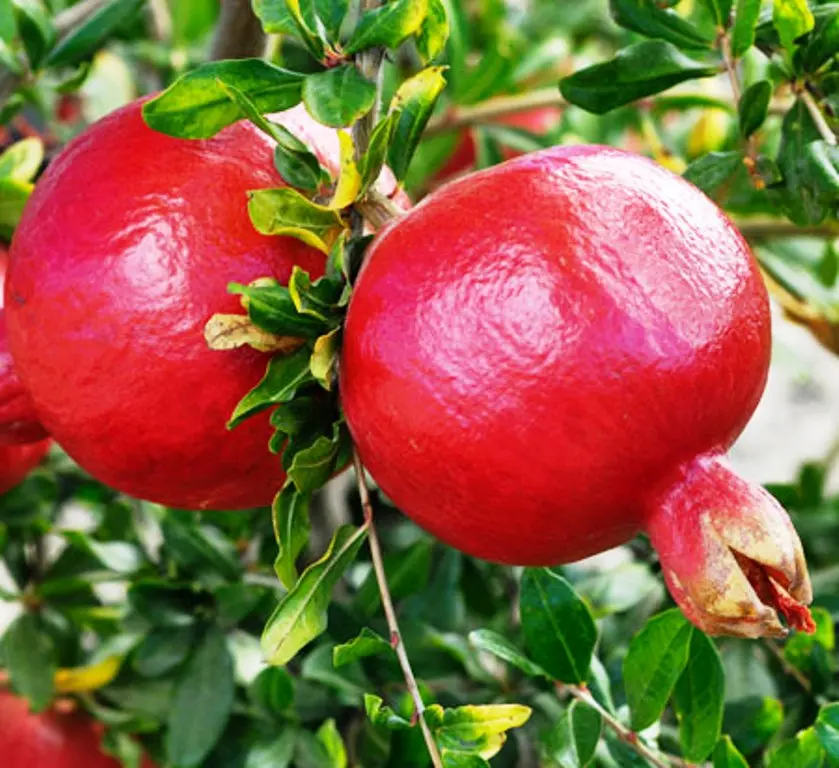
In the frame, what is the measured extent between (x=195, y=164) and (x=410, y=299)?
12cm

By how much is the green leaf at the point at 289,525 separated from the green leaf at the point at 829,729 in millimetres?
240

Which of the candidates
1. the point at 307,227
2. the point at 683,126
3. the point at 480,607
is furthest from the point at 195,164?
the point at 683,126

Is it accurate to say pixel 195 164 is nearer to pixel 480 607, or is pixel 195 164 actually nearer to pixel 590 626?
pixel 590 626

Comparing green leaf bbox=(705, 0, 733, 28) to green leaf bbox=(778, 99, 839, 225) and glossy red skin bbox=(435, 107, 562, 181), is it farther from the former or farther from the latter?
glossy red skin bbox=(435, 107, 562, 181)

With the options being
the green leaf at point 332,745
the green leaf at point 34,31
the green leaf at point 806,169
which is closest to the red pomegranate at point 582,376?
the green leaf at point 806,169

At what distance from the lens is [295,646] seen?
0.56 meters

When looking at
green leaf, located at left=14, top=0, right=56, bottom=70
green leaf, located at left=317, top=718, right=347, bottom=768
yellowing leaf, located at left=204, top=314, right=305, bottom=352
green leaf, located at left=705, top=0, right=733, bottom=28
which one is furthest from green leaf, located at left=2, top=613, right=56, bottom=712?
green leaf, located at left=705, top=0, right=733, bottom=28

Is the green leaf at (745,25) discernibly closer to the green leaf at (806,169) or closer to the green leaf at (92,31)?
the green leaf at (806,169)

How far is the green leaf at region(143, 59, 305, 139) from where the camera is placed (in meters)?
0.56

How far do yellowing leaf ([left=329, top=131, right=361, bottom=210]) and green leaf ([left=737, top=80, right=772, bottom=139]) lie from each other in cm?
22

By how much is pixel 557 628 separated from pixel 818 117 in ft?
0.89

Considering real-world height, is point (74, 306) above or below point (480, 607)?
above

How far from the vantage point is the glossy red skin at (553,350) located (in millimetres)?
489

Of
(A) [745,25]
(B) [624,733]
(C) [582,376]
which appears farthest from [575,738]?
(A) [745,25]
